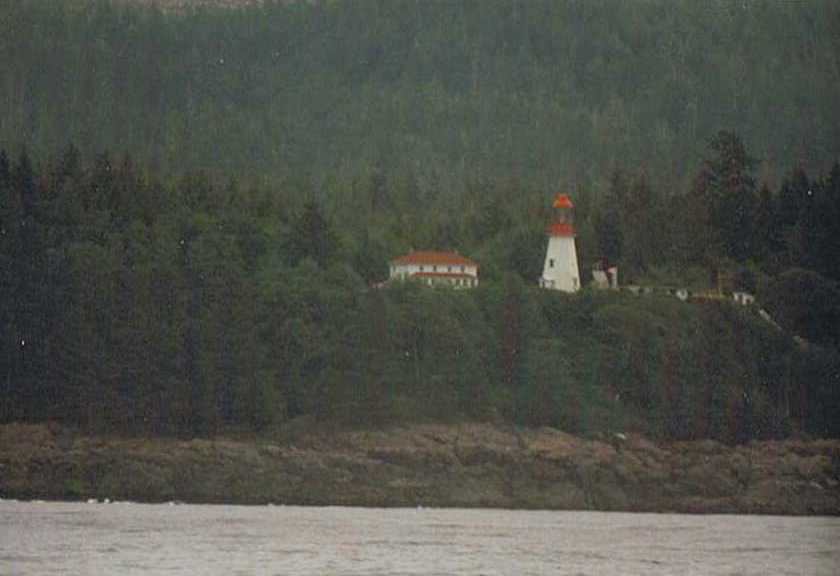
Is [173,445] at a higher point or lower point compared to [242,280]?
lower

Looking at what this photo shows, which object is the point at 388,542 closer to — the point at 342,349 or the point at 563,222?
the point at 342,349

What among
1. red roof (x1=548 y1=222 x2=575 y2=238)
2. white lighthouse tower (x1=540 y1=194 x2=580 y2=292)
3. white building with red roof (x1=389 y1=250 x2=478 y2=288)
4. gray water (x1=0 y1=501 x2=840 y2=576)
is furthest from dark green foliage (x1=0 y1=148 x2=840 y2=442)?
gray water (x1=0 y1=501 x2=840 y2=576)

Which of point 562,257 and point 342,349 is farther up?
point 562,257

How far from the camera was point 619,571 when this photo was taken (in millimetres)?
73875

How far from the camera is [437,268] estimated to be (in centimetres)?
14612

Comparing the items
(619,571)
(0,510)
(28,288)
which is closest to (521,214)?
(28,288)

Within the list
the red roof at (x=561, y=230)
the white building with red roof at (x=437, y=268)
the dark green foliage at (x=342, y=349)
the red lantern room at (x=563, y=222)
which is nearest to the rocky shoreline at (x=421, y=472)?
the dark green foliage at (x=342, y=349)

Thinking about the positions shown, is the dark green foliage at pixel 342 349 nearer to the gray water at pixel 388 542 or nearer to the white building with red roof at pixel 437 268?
the white building with red roof at pixel 437 268

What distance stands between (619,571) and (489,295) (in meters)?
60.7

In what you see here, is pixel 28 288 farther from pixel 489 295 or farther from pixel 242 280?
pixel 489 295

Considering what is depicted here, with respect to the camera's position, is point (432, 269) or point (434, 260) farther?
point (434, 260)

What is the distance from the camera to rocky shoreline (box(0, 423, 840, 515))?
114 meters

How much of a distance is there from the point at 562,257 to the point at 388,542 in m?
62.6

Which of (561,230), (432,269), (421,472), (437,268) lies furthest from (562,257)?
(421,472)
